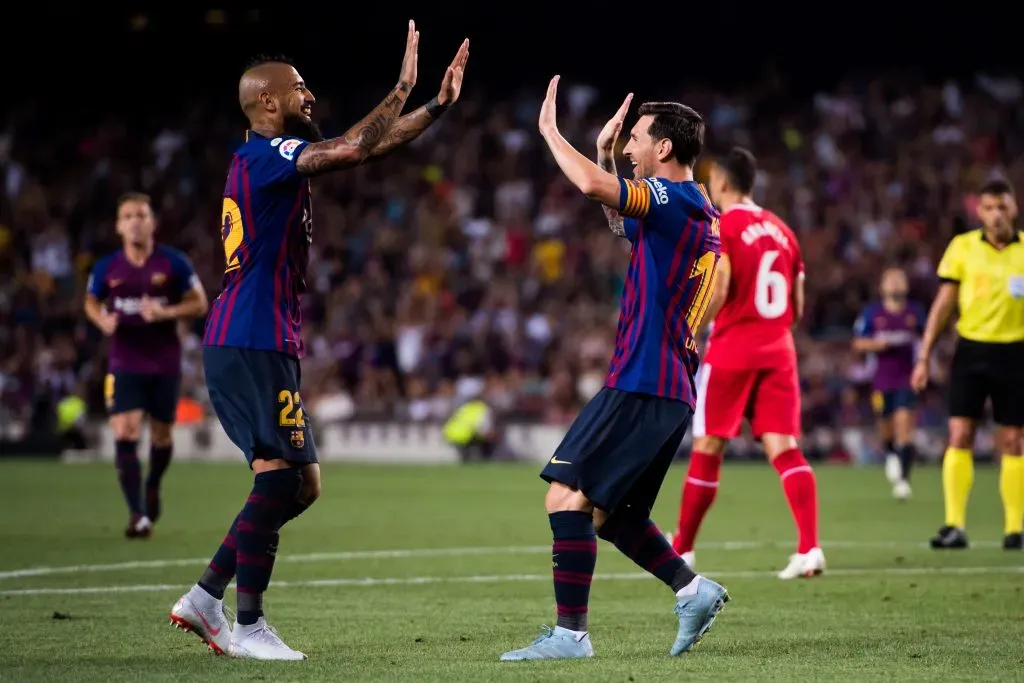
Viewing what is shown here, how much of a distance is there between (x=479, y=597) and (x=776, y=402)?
2350 mm

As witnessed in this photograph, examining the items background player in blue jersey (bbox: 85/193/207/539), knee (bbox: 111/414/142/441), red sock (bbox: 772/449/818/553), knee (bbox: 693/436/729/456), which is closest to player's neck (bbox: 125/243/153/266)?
background player in blue jersey (bbox: 85/193/207/539)

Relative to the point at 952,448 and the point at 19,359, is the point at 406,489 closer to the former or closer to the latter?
the point at 952,448

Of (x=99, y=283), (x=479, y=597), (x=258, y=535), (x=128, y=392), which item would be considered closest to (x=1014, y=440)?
(x=479, y=597)

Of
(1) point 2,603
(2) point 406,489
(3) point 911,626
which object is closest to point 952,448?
(3) point 911,626

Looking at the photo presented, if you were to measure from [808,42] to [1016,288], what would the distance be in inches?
799

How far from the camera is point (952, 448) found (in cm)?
1165

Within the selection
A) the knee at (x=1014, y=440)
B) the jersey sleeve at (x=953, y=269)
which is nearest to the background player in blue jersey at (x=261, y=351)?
the jersey sleeve at (x=953, y=269)

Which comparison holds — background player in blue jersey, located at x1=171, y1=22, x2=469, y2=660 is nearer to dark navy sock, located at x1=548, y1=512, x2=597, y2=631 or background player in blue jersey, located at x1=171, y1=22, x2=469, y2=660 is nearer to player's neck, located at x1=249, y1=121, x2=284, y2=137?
player's neck, located at x1=249, y1=121, x2=284, y2=137

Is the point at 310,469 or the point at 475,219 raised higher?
the point at 475,219

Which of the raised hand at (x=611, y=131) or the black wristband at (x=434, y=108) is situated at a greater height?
the black wristband at (x=434, y=108)

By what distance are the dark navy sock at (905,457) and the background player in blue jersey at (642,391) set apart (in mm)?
10842

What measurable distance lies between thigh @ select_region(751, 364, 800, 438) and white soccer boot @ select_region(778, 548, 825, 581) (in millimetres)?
769

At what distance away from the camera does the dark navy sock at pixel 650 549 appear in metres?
6.61

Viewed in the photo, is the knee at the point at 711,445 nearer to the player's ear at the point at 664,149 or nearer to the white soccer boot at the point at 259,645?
the player's ear at the point at 664,149
